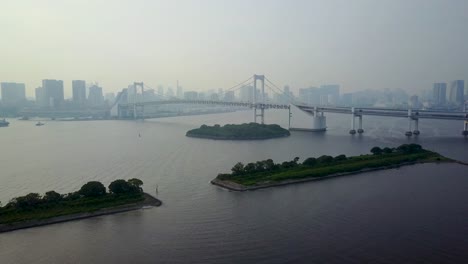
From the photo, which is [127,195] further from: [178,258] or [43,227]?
[178,258]

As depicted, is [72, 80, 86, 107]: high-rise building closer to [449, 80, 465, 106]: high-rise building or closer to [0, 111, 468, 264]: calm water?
[0, 111, 468, 264]: calm water

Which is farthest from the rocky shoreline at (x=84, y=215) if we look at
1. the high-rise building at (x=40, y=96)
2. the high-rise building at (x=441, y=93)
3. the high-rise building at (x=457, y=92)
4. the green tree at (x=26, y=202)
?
the high-rise building at (x=441, y=93)

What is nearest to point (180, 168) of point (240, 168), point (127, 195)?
point (240, 168)

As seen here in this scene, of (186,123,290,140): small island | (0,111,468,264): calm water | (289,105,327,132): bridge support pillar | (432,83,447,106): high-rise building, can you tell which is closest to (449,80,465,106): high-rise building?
(432,83,447,106): high-rise building

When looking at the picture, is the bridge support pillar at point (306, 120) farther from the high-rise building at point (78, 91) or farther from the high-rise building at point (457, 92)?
the high-rise building at point (457, 92)

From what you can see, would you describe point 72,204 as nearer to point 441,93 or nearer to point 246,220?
point 246,220
